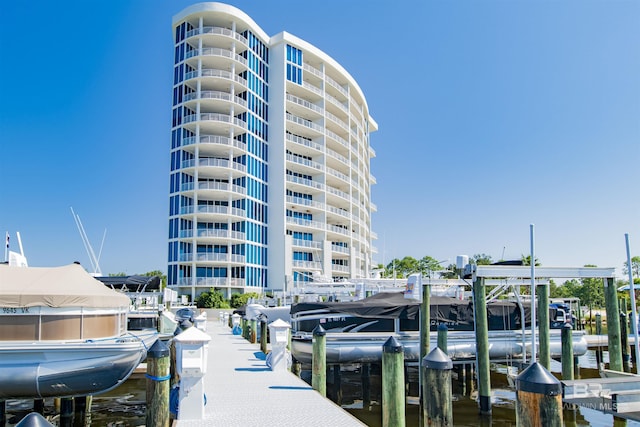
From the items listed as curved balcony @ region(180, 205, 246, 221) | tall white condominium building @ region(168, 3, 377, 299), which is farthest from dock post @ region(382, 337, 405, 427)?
curved balcony @ region(180, 205, 246, 221)

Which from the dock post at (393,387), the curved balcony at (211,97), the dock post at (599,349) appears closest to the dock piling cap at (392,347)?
the dock post at (393,387)

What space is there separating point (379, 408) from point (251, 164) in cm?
4272

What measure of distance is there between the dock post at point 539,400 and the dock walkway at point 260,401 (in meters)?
3.58

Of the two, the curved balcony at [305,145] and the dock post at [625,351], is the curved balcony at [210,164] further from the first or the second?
the dock post at [625,351]

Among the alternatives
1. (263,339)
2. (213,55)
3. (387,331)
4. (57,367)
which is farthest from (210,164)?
(57,367)

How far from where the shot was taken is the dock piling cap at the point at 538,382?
18.9 ft

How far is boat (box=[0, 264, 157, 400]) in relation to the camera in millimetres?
10531

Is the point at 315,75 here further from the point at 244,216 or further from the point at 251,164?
the point at 244,216

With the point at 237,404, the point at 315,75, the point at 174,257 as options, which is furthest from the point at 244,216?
the point at 237,404

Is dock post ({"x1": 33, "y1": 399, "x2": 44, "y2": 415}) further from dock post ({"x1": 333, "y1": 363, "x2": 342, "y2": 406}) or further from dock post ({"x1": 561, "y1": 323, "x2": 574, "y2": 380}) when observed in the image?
dock post ({"x1": 561, "y1": 323, "x2": 574, "y2": 380})

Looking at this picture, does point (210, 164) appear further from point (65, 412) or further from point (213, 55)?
point (65, 412)

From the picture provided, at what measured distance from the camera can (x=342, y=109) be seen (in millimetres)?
65750

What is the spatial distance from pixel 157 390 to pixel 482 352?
8949 millimetres

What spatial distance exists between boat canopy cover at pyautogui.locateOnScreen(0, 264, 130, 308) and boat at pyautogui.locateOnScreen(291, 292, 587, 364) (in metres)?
7.36
